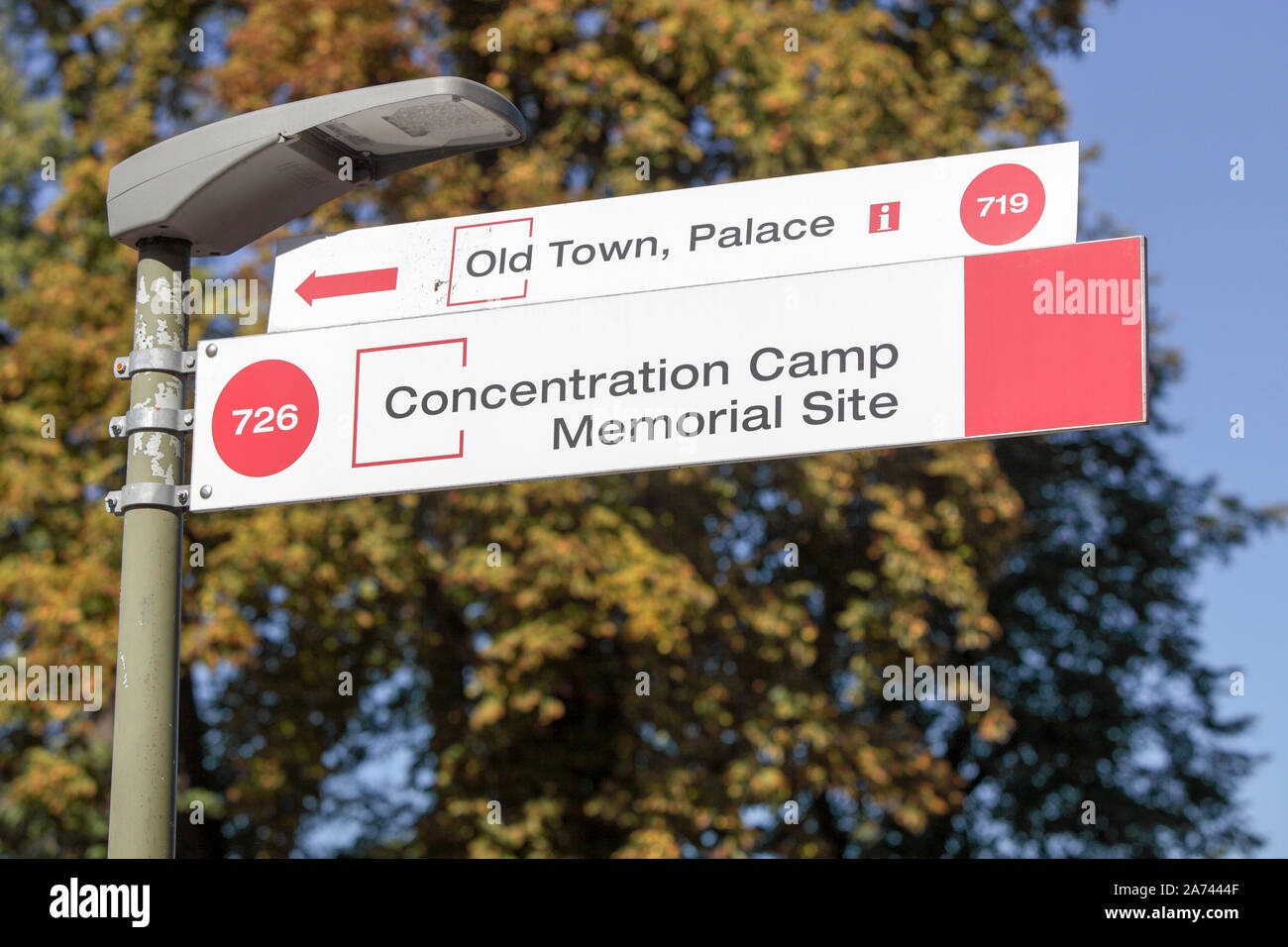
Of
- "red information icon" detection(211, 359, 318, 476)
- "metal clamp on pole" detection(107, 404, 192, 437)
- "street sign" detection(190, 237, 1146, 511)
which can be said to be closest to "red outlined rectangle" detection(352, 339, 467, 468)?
"street sign" detection(190, 237, 1146, 511)

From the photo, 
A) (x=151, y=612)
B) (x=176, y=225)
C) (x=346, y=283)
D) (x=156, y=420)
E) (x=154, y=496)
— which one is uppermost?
(x=176, y=225)

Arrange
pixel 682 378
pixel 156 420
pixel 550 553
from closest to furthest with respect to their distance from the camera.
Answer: pixel 682 378
pixel 156 420
pixel 550 553

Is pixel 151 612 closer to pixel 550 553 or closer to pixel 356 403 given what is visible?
pixel 356 403

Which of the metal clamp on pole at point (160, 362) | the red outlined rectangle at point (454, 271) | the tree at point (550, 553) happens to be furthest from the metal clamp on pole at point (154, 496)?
the tree at point (550, 553)

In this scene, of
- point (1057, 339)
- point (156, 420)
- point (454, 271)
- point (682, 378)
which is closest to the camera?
point (1057, 339)

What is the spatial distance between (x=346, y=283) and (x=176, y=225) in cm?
44

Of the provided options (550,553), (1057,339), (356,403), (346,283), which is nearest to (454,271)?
(346,283)

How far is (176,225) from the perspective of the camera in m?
3.95

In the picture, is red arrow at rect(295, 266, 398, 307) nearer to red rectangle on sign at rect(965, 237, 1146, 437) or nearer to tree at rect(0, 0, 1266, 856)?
red rectangle on sign at rect(965, 237, 1146, 437)

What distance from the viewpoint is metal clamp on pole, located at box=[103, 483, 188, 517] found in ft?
12.3

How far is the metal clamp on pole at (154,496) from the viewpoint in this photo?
376 cm

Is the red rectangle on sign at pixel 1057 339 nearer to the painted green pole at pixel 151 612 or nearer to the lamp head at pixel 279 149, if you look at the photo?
the lamp head at pixel 279 149

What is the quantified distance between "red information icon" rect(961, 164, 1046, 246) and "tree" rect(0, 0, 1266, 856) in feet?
22.5
